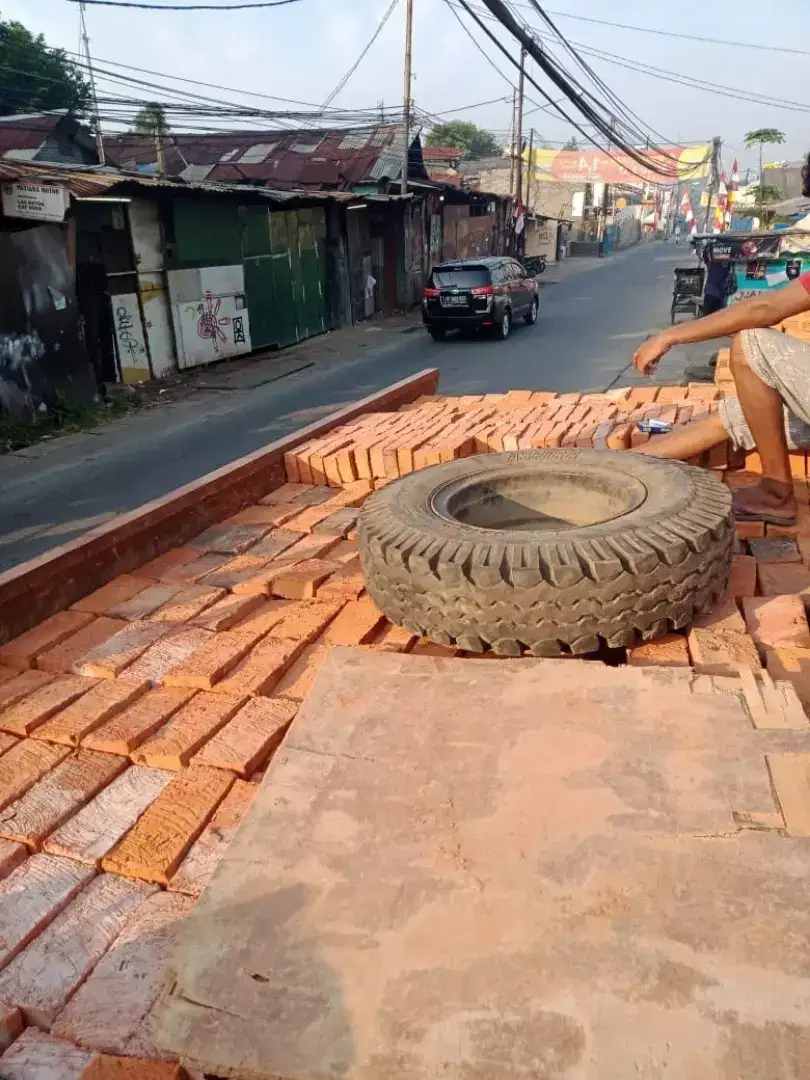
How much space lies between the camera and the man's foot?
3430 mm

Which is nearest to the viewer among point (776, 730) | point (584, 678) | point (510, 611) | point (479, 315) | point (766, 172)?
point (776, 730)

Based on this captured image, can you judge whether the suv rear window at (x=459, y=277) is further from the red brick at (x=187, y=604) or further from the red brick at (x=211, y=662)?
the red brick at (x=211, y=662)

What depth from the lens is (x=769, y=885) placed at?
4.59 ft

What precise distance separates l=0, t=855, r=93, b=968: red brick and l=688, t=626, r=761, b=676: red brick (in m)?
1.60

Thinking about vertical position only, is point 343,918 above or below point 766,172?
below

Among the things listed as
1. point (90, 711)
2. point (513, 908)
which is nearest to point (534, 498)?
point (90, 711)

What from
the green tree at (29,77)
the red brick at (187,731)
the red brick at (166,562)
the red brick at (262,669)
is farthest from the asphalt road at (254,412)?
the green tree at (29,77)

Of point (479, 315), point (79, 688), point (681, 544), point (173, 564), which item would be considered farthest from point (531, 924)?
point (479, 315)

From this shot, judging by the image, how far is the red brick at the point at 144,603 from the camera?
2.99m

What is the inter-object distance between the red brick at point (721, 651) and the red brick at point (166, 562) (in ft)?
6.64

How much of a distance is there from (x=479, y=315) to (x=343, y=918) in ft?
56.9

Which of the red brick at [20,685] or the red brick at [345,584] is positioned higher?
the red brick at [345,584]

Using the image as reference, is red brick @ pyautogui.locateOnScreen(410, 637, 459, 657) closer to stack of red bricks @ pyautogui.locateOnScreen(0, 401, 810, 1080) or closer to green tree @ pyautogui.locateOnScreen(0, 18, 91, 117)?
stack of red bricks @ pyautogui.locateOnScreen(0, 401, 810, 1080)

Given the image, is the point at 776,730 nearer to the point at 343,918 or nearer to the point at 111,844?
the point at 343,918
